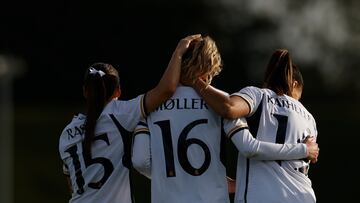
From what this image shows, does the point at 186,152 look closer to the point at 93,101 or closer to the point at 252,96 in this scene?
the point at 252,96

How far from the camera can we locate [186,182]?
7695mm

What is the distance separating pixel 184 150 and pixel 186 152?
0.06 feet

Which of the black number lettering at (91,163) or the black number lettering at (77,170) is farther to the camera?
the black number lettering at (77,170)

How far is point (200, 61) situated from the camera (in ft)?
25.4

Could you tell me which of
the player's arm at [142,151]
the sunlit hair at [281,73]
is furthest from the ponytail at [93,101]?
the sunlit hair at [281,73]

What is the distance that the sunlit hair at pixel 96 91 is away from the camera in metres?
8.02

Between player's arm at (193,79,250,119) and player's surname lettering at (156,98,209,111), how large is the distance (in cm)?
7

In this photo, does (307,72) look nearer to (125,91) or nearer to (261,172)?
(125,91)

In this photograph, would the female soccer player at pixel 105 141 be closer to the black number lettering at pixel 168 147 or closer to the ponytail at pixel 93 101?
the ponytail at pixel 93 101

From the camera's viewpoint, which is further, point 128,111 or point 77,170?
point 77,170

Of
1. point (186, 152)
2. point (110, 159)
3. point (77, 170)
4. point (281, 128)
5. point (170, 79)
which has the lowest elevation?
point (77, 170)

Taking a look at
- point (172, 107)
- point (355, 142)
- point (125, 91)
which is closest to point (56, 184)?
point (355, 142)

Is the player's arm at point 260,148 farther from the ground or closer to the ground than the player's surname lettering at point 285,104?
closer to the ground

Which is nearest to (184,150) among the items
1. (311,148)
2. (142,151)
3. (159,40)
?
(142,151)
